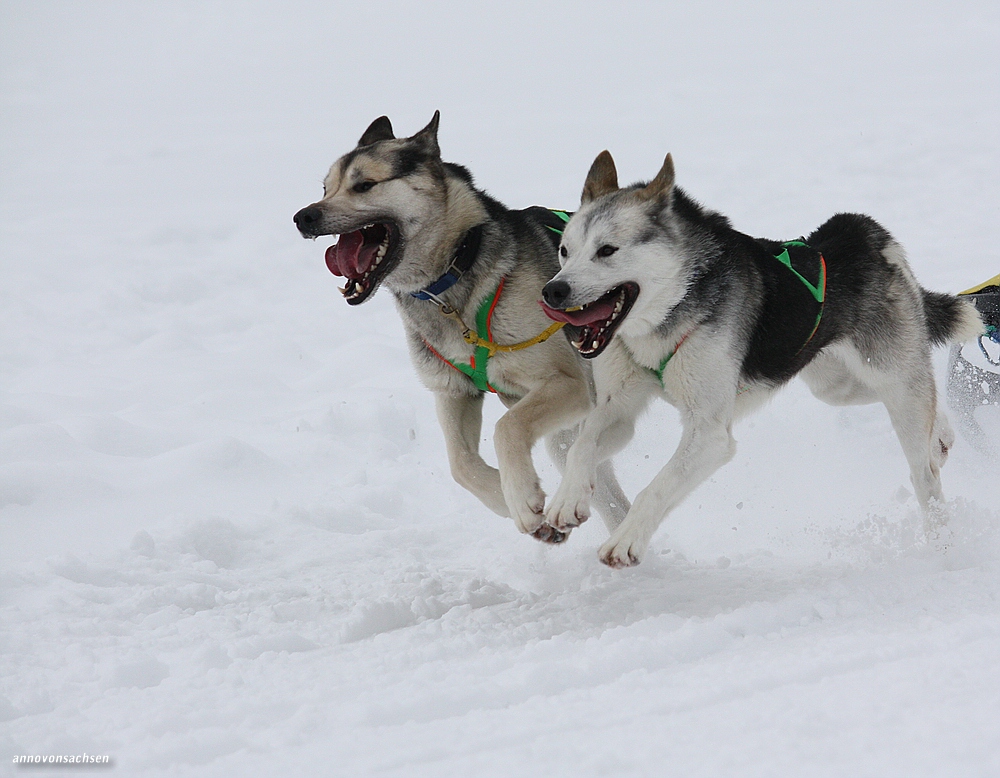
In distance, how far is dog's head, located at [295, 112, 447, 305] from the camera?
11.8 feet

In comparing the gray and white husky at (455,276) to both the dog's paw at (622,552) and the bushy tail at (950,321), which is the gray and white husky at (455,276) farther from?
the bushy tail at (950,321)

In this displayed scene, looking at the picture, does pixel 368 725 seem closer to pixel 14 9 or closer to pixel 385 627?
pixel 385 627

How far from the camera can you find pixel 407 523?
4.89 meters

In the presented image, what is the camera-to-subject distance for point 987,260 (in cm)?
783

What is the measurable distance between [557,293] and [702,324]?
640 millimetres

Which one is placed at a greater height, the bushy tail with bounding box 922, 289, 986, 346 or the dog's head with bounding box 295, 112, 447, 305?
the dog's head with bounding box 295, 112, 447, 305

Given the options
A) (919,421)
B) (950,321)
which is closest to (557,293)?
(919,421)

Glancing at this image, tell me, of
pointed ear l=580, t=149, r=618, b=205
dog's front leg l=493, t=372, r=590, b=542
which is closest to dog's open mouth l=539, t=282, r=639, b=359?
dog's front leg l=493, t=372, r=590, b=542

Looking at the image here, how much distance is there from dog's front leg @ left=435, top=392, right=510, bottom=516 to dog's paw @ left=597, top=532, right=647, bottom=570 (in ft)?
2.05

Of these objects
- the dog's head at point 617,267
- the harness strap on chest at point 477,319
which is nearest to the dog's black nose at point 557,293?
the dog's head at point 617,267

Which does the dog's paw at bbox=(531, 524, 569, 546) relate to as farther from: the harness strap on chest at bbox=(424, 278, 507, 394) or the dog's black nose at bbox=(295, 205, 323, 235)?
the dog's black nose at bbox=(295, 205, 323, 235)

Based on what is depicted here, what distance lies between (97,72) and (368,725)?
16948 millimetres

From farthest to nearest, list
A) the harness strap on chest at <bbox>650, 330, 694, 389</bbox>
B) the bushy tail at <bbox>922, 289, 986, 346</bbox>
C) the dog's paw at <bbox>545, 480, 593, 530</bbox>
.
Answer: the bushy tail at <bbox>922, 289, 986, 346</bbox> → the harness strap on chest at <bbox>650, 330, 694, 389</bbox> → the dog's paw at <bbox>545, 480, 593, 530</bbox>

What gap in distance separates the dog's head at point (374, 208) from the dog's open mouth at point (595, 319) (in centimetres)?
73
